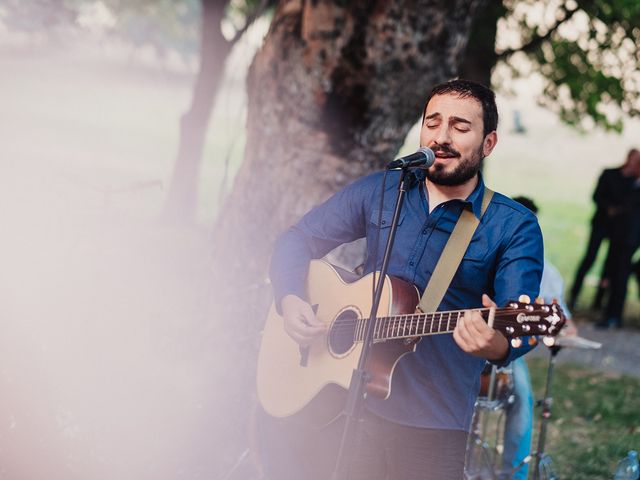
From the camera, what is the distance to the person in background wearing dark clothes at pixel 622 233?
11234 mm

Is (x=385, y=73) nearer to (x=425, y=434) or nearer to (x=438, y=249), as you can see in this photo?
(x=438, y=249)

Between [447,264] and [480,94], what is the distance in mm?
653

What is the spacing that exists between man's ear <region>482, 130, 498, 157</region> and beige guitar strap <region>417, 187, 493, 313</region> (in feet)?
0.77

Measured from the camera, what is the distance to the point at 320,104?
17.3 ft

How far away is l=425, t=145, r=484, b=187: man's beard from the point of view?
2.96 m

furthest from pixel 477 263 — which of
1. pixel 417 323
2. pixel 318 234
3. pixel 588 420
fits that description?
pixel 588 420

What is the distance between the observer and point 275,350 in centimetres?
379

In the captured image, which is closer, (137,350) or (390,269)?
(390,269)

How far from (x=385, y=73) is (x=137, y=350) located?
9.16 feet

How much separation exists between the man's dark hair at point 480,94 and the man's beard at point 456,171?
0.11 m

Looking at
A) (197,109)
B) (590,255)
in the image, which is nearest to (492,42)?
(590,255)

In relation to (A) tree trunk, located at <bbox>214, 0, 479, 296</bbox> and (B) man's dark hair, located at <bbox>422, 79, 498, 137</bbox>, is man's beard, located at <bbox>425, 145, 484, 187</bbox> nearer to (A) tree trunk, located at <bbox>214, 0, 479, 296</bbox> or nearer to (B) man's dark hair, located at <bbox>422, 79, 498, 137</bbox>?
(B) man's dark hair, located at <bbox>422, 79, 498, 137</bbox>

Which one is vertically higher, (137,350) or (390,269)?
(390,269)

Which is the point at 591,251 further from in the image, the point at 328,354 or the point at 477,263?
the point at 477,263
